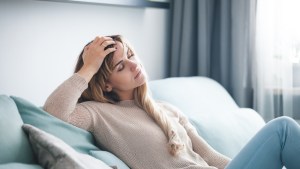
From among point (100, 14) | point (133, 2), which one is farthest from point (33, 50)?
point (133, 2)

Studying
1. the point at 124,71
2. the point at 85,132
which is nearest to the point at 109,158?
the point at 85,132

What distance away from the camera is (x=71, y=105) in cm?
188

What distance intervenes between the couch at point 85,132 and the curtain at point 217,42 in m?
0.27

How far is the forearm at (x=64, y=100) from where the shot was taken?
1864 millimetres

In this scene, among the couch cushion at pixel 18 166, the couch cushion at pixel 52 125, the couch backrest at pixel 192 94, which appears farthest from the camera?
the couch backrest at pixel 192 94

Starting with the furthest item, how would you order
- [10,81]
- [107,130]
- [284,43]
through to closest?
[284,43]
[10,81]
[107,130]

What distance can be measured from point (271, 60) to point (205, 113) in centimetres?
64

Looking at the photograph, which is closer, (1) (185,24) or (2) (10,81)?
(2) (10,81)

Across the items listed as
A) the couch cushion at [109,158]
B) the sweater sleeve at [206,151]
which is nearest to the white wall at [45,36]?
the couch cushion at [109,158]

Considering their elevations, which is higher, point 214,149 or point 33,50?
point 33,50

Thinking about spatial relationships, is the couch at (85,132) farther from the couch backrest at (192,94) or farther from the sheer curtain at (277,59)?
the sheer curtain at (277,59)

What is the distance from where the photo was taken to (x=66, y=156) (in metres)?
1.47

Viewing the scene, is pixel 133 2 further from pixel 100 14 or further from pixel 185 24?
pixel 185 24

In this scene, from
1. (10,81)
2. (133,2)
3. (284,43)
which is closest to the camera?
(10,81)
